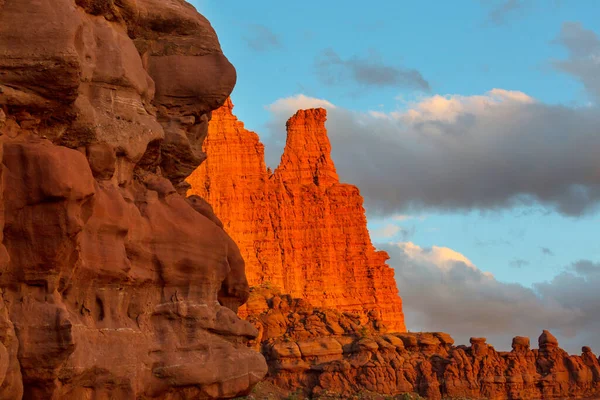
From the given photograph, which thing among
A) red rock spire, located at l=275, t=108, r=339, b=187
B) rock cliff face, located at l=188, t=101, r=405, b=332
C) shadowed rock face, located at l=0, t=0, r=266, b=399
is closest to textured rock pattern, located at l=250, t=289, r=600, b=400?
rock cliff face, located at l=188, t=101, r=405, b=332

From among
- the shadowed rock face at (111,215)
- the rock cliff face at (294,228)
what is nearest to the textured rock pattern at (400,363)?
the rock cliff face at (294,228)

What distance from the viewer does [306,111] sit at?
130 meters

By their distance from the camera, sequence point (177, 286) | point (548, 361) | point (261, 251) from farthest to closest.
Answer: point (261, 251) < point (548, 361) < point (177, 286)

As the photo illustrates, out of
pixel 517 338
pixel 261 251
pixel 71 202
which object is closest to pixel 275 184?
pixel 261 251

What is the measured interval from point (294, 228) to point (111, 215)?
336 feet

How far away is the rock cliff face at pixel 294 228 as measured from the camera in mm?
116875

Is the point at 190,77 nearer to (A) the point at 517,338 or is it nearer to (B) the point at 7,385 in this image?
(B) the point at 7,385

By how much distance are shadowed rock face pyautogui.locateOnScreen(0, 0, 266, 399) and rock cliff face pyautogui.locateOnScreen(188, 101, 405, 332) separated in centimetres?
8942

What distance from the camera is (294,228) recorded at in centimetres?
12150

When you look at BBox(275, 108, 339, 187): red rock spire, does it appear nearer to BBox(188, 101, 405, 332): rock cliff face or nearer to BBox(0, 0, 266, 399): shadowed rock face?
BBox(188, 101, 405, 332): rock cliff face

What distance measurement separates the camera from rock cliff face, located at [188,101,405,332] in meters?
117

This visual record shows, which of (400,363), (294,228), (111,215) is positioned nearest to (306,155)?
(294,228)

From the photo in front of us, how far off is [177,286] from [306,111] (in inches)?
4322

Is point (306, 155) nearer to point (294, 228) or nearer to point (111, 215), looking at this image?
point (294, 228)
